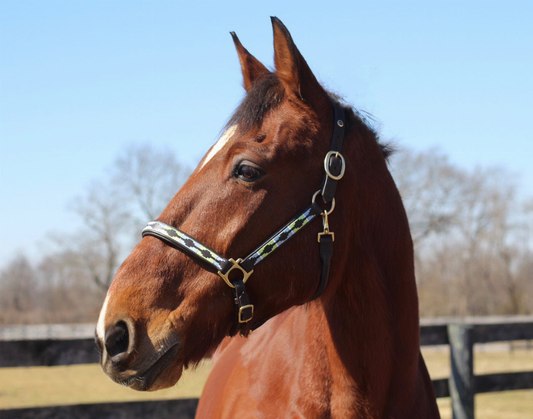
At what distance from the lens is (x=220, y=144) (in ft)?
6.91

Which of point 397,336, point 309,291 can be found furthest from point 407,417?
point 309,291

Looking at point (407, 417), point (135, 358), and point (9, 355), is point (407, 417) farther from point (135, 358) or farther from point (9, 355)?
point (9, 355)

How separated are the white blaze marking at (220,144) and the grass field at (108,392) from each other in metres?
4.28

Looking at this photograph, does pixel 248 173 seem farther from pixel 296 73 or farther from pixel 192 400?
pixel 192 400

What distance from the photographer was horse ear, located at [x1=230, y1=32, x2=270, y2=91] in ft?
8.34

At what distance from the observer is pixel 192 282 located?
1.89 meters

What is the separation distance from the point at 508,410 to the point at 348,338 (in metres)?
9.77

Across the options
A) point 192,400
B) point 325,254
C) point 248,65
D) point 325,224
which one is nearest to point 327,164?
point 325,224

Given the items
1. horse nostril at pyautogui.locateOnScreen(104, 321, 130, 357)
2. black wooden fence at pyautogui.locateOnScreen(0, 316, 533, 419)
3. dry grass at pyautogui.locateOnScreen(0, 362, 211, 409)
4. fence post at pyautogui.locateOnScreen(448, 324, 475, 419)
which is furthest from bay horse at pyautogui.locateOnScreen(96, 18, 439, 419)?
dry grass at pyautogui.locateOnScreen(0, 362, 211, 409)

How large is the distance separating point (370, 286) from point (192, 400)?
108 inches

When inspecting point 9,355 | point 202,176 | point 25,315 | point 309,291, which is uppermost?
point 202,176

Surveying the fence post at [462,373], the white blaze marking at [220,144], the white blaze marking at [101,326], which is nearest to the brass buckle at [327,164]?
the white blaze marking at [220,144]

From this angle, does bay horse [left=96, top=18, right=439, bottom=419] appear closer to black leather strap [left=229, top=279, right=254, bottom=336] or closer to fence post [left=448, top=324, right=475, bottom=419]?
black leather strap [left=229, top=279, right=254, bottom=336]

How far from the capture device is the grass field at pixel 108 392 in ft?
34.7
